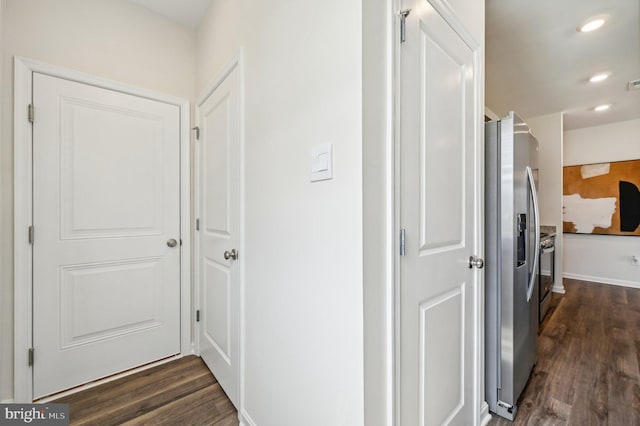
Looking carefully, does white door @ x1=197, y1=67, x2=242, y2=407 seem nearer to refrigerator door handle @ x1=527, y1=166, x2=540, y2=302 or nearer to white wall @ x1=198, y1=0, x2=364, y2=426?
white wall @ x1=198, y1=0, x2=364, y2=426

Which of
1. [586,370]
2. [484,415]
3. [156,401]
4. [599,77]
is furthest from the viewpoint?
[599,77]

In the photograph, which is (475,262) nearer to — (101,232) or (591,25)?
(591,25)

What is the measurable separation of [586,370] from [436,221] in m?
2.06

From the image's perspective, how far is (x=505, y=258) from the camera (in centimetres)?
153

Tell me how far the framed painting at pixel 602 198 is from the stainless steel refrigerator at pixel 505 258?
162 inches

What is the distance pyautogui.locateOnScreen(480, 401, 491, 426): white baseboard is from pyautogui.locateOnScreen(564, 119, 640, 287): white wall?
452 cm

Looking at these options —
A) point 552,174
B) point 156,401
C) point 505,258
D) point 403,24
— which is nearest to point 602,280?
point 552,174

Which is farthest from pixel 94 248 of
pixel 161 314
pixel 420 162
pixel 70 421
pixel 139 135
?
pixel 420 162

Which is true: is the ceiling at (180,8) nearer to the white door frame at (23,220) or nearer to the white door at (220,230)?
the white door at (220,230)

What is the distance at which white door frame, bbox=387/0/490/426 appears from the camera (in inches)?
36.2

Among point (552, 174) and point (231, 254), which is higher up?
point (552, 174)

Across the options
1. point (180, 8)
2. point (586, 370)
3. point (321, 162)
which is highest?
point (180, 8)

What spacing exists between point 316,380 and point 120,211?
179cm

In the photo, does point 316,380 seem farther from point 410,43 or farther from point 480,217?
point 410,43
